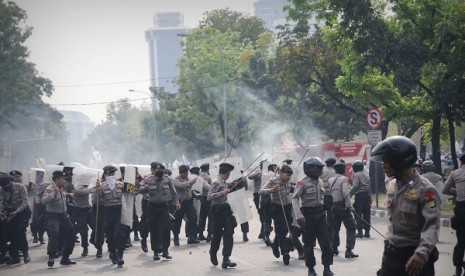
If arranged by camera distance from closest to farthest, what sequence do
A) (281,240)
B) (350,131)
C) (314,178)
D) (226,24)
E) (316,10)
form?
(314,178), (281,240), (316,10), (350,131), (226,24)

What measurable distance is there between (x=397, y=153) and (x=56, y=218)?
10.1 m

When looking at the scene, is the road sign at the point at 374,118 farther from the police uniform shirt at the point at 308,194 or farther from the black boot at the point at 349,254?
the police uniform shirt at the point at 308,194

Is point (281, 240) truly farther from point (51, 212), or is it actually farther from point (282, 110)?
point (282, 110)

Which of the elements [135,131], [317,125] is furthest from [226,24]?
[135,131]

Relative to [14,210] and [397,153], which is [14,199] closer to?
[14,210]

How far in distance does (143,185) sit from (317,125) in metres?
27.4

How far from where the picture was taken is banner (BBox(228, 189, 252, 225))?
14.3m

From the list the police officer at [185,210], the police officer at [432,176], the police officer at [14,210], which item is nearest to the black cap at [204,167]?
the police officer at [185,210]

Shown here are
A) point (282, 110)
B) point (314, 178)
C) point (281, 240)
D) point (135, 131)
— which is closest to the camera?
point (314, 178)

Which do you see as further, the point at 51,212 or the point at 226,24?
the point at 226,24

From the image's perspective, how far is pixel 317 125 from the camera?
4219cm

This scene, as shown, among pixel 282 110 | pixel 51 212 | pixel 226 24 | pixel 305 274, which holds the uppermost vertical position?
pixel 226 24

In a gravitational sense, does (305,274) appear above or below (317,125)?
below

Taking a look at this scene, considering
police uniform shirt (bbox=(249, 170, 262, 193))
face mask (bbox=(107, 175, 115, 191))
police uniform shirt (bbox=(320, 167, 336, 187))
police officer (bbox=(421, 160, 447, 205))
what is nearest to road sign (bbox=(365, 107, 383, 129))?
police uniform shirt (bbox=(249, 170, 262, 193))
